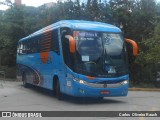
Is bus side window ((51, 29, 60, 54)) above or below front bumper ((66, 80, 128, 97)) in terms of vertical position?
above

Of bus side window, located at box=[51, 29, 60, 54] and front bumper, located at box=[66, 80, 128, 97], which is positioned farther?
bus side window, located at box=[51, 29, 60, 54]

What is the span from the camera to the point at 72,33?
53.1ft

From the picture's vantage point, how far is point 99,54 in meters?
16.2

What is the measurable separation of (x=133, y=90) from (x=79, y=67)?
10.3 meters

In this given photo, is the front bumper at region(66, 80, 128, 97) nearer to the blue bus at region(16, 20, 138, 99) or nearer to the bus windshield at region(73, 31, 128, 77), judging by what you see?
the blue bus at region(16, 20, 138, 99)

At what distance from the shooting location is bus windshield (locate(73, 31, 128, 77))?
1588 cm

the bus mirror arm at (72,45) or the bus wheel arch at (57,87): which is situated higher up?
the bus mirror arm at (72,45)

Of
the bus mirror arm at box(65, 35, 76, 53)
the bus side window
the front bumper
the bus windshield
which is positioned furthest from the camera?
the bus side window

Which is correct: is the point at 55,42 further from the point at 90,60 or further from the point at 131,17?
the point at 131,17

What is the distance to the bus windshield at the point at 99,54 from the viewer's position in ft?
52.1

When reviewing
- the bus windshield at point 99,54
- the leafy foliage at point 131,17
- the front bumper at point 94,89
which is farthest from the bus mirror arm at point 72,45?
the leafy foliage at point 131,17

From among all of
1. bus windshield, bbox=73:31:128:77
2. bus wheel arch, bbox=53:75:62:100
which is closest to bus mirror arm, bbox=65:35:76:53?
bus windshield, bbox=73:31:128:77

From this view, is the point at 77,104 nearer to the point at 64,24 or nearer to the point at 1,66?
the point at 64,24

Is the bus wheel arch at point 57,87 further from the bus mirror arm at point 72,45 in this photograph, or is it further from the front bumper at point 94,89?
the bus mirror arm at point 72,45
